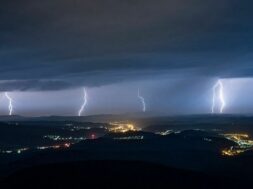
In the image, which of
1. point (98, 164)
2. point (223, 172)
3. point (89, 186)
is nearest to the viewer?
point (89, 186)

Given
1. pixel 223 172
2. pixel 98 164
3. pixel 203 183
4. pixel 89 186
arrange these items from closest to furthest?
pixel 89 186, pixel 203 183, pixel 98 164, pixel 223 172

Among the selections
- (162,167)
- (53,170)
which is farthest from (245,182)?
(53,170)

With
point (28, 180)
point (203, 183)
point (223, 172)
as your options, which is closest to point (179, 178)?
point (203, 183)

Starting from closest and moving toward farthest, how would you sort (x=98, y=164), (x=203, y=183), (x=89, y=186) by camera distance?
(x=89, y=186)
(x=203, y=183)
(x=98, y=164)

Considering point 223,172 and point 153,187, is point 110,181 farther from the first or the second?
point 223,172

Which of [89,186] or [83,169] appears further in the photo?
[83,169]

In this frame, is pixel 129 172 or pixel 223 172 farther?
pixel 223 172

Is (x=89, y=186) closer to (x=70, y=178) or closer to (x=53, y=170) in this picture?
(x=70, y=178)
